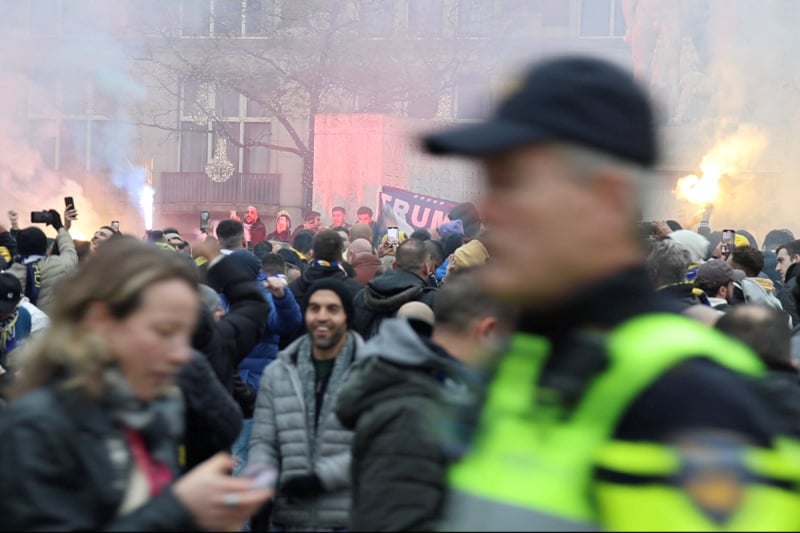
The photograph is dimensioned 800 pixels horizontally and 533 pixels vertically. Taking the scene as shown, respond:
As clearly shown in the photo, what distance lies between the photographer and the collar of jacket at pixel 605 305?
150 cm

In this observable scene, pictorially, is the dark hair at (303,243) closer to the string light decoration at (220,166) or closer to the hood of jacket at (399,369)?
the hood of jacket at (399,369)

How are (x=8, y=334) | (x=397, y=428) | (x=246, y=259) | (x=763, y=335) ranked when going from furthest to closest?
(x=246, y=259)
(x=8, y=334)
(x=763, y=335)
(x=397, y=428)

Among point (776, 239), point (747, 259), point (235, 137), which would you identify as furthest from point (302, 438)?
point (235, 137)

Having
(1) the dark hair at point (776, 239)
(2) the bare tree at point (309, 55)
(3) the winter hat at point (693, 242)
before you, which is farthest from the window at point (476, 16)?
(3) the winter hat at point (693, 242)

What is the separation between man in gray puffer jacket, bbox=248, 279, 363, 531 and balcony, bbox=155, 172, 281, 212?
28.4 meters

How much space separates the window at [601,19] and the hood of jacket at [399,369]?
30.0m

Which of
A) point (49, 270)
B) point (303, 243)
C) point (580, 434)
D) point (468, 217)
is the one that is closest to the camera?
point (580, 434)

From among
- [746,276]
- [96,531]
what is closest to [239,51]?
[746,276]

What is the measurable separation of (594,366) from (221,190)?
3263 centimetres

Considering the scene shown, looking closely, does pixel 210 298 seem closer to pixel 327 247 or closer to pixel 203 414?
pixel 327 247

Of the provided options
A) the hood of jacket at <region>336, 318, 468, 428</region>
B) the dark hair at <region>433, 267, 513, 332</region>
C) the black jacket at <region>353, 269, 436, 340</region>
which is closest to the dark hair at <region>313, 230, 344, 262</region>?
the black jacket at <region>353, 269, 436, 340</region>

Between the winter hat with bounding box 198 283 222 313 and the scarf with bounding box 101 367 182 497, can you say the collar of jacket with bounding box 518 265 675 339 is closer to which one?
the scarf with bounding box 101 367 182 497

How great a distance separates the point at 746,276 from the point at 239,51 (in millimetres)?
22365

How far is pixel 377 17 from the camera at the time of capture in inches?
1097
